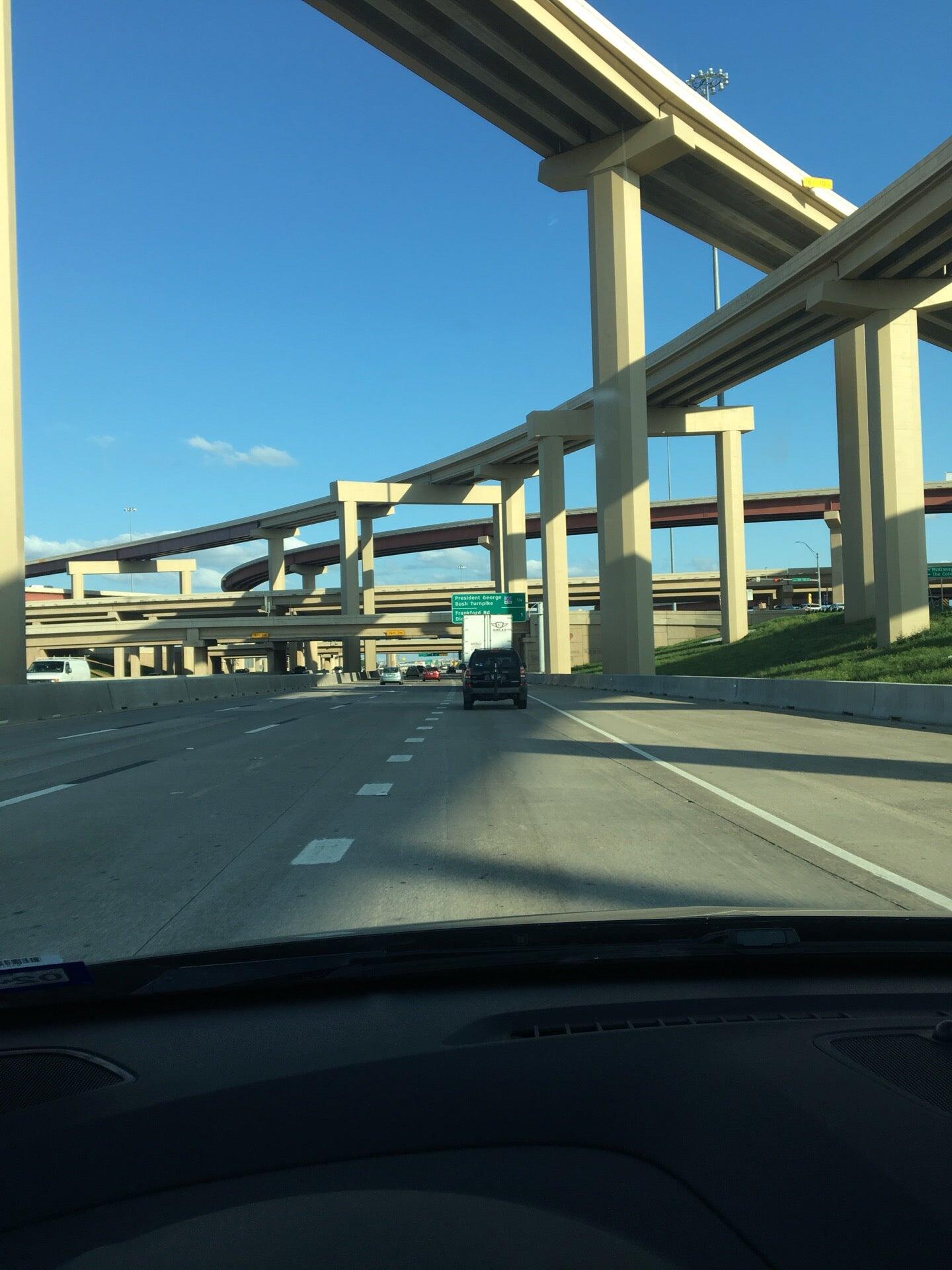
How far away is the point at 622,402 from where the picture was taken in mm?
47500

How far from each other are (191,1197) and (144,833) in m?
7.87

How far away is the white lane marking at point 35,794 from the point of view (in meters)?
12.1

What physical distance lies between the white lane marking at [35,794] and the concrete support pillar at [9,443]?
78.0ft

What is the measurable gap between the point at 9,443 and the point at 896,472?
28803 millimetres

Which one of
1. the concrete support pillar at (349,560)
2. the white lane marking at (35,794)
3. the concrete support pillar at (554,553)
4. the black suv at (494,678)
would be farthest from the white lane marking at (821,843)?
the concrete support pillar at (349,560)

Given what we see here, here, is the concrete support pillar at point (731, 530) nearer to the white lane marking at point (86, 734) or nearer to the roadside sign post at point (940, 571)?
the white lane marking at point (86, 734)

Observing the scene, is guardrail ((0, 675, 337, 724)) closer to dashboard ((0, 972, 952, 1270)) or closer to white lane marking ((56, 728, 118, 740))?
white lane marking ((56, 728, 118, 740))

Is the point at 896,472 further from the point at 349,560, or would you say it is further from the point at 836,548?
the point at 836,548

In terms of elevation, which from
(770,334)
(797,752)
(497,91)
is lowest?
(797,752)

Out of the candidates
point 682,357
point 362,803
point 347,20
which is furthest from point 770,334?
point 362,803

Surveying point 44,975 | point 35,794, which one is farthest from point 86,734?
point 44,975

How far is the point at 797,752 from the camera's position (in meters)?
17.1

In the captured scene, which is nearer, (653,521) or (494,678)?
(494,678)

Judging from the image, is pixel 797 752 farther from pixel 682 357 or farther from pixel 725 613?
pixel 725 613
